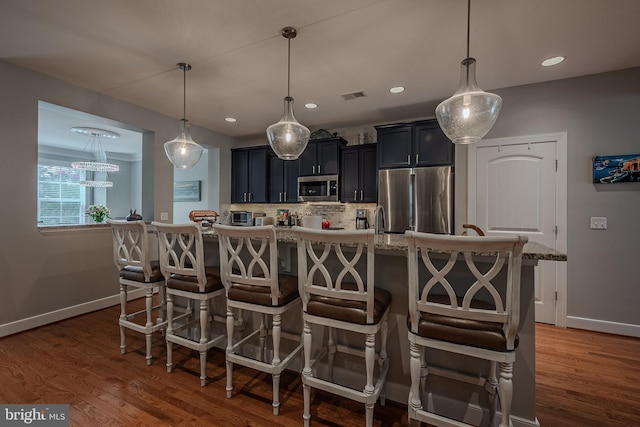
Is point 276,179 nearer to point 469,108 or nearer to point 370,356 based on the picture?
point 469,108

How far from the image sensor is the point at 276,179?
5102 millimetres

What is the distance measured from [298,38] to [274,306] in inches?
83.2

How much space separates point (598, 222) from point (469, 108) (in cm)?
232

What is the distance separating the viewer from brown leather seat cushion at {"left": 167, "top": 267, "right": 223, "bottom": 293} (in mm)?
1993

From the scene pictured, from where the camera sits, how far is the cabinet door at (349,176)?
4383 millimetres

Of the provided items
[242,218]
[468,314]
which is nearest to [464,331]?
[468,314]

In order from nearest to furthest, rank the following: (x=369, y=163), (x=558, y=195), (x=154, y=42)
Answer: (x=154, y=42) < (x=558, y=195) < (x=369, y=163)

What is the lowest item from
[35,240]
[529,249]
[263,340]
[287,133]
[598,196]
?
[263,340]

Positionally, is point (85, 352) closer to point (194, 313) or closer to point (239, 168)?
point (194, 313)

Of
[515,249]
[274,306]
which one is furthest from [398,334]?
[515,249]

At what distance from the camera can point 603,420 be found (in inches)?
65.1

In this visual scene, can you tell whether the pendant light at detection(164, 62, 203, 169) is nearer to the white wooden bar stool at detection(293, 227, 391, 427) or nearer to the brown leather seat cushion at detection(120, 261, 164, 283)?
the brown leather seat cushion at detection(120, 261, 164, 283)

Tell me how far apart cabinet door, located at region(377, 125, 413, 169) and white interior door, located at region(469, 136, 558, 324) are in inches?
31.3

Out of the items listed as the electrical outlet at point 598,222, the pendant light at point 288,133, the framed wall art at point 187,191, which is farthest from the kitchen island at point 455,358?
the framed wall art at point 187,191
